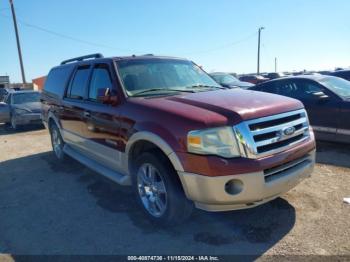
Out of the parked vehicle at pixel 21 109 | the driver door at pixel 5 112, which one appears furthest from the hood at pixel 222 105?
the driver door at pixel 5 112

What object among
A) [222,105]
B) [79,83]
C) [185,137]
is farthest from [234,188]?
[79,83]

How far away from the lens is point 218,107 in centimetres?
333

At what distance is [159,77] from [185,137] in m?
1.62

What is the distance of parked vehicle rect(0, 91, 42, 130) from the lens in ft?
38.4

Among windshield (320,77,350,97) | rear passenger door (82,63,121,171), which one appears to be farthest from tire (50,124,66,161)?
windshield (320,77,350,97)

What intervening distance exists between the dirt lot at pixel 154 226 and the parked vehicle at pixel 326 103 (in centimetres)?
102

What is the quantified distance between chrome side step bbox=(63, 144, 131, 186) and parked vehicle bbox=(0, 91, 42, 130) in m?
6.27

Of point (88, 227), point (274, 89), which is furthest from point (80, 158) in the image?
point (274, 89)

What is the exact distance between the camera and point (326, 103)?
642cm

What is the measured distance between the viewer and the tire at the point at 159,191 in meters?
3.41

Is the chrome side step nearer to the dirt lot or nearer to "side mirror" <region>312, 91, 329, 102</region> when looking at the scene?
the dirt lot

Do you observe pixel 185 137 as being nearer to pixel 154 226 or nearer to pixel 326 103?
pixel 154 226

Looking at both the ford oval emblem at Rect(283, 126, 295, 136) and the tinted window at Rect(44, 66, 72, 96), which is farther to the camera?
the tinted window at Rect(44, 66, 72, 96)

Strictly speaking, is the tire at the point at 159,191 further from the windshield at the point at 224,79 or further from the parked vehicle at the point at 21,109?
the windshield at the point at 224,79
